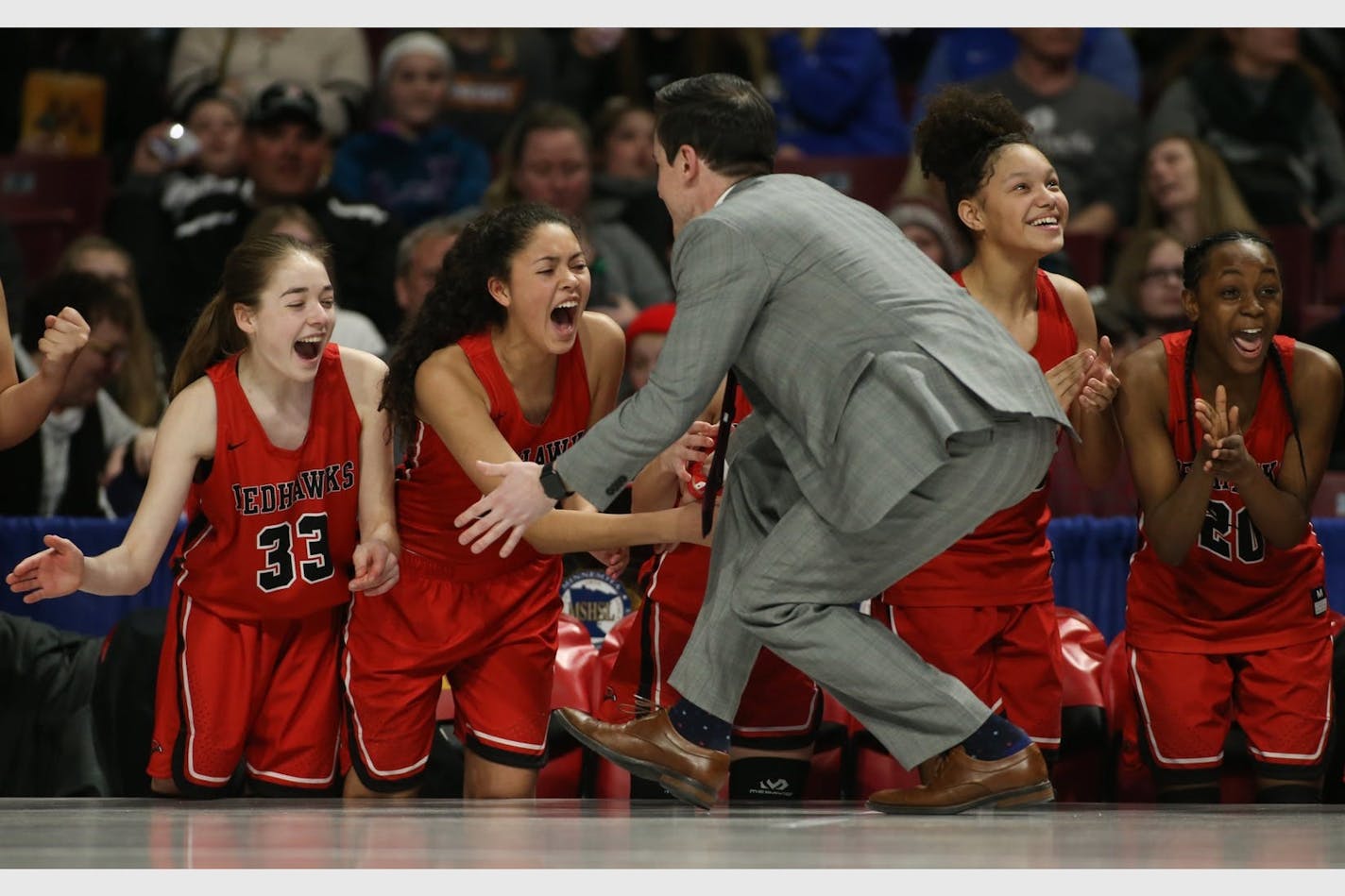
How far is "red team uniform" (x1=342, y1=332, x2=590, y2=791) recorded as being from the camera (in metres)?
4.47

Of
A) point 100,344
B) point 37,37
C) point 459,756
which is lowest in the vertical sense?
point 459,756

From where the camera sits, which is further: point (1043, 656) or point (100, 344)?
point (100, 344)

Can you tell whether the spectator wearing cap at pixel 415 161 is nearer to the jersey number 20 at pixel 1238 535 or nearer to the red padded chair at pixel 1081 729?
the red padded chair at pixel 1081 729

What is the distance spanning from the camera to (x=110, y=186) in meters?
8.38

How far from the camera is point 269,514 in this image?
4391mm

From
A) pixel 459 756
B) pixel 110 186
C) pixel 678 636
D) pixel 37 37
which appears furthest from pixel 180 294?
pixel 678 636

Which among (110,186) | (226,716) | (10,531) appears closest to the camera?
(226,716)

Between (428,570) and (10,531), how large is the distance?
170 cm

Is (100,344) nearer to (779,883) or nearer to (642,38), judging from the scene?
(642,38)

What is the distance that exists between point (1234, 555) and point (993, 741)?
3.63 ft

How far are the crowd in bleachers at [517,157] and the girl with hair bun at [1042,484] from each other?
1.75m

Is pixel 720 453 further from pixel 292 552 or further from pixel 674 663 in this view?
pixel 292 552

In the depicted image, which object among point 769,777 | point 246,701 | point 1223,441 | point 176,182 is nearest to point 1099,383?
point 1223,441

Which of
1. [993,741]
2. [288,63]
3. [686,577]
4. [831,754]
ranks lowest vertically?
[831,754]
